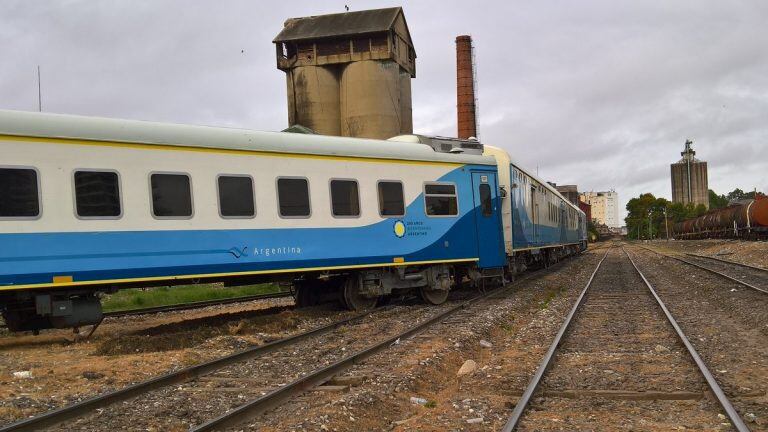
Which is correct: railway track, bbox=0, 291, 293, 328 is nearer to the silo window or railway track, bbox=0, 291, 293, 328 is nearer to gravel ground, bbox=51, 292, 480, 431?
gravel ground, bbox=51, 292, 480, 431

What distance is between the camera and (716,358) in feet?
25.8

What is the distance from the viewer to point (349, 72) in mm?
44094

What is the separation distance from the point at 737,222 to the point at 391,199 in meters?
46.8

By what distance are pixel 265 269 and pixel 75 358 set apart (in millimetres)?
3137

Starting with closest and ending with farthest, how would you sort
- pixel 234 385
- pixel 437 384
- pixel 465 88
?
pixel 234 385 < pixel 437 384 < pixel 465 88

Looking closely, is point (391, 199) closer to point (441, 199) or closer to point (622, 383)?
point (441, 199)

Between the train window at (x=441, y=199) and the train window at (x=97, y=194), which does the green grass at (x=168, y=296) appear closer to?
the train window at (x=97, y=194)

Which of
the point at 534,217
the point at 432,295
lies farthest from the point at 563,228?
the point at 432,295

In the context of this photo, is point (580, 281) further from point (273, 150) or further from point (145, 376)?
point (145, 376)

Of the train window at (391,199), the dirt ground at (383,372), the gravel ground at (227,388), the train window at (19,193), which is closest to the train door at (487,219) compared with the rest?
the dirt ground at (383,372)

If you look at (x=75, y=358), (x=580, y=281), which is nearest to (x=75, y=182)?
(x=75, y=358)

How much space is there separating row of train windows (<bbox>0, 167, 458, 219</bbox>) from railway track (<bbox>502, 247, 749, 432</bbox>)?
404 cm

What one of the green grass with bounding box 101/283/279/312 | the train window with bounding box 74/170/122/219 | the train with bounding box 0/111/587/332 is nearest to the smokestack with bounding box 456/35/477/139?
the green grass with bounding box 101/283/279/312

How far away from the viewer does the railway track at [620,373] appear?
5691mm
